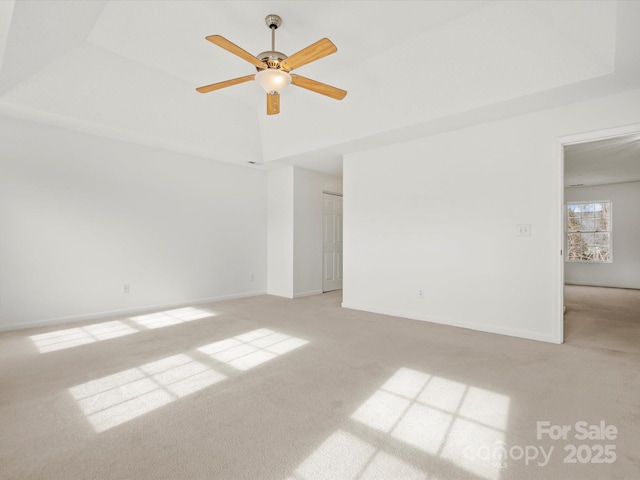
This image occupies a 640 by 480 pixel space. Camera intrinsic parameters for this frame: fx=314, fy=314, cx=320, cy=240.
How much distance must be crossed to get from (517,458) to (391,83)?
11.0ft

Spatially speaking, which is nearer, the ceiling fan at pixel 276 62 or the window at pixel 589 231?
the ceiling fan at pixel 276 62

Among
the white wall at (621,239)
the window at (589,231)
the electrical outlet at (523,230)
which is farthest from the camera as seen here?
the window at (589,231)

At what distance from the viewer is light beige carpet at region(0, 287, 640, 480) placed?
4.77 ft

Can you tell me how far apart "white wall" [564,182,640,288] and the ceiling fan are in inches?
305

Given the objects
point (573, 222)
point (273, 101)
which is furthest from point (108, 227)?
point (573, 222)

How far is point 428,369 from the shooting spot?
8.21 ft

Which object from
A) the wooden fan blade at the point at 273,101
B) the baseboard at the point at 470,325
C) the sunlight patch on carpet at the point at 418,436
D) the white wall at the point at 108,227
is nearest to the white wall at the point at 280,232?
the white wall at the point at 108,227

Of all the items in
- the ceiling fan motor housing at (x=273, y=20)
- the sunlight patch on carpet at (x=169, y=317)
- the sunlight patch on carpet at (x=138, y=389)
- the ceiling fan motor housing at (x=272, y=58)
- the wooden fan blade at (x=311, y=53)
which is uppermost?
the ceiling fan motor housing at (x=273, y=20)

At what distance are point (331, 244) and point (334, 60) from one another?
3639 millimetres

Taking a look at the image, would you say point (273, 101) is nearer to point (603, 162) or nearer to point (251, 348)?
point (251, 348)

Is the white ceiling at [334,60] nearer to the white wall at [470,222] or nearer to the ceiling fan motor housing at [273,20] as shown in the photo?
the ceiling fan motor housing at [273,20]

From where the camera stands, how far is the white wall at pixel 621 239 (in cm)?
684

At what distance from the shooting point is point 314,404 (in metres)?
1.97

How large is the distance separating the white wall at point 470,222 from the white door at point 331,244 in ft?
4.60
